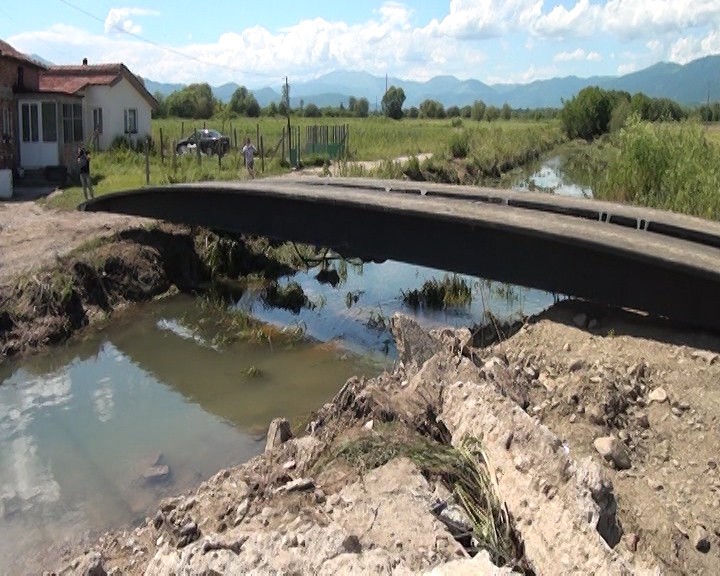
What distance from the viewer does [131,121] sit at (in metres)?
35.0

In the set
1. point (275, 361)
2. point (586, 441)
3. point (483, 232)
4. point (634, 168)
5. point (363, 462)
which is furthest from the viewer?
point (634, 168)

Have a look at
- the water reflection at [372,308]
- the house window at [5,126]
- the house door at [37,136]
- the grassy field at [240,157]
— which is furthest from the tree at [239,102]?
the water reflection at [372,308]

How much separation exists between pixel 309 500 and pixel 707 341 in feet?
14.9

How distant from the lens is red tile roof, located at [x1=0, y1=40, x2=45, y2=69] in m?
26.2

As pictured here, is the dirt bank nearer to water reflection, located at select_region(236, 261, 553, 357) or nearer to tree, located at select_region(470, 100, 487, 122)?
water reflection, located at select_region(236, 261, 553, 357)

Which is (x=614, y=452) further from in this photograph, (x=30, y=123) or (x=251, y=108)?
(x=251, y=108)

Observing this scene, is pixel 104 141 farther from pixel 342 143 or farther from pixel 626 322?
pixel 626 322

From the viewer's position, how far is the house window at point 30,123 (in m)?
27.3

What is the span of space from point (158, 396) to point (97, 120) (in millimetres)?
24282

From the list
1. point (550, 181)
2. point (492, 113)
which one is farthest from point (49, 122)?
point (492, 113)

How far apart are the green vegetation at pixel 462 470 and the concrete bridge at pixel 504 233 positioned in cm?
355

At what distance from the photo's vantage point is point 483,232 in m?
10.3

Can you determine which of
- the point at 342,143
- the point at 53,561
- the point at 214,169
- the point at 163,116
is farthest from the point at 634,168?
the point at 163,116

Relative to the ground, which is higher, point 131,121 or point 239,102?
point 239,102
